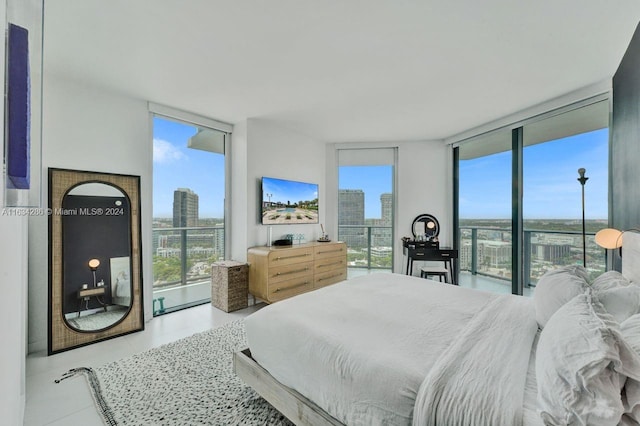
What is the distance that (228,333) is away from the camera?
2881 mm

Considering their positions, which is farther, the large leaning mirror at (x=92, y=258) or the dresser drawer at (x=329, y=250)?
the dresser drawer at (x=329, y=250)

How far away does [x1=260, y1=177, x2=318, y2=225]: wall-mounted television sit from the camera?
13.1ft

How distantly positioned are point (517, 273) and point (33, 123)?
15.6ft

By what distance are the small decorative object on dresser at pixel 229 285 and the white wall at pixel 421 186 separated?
1.95m

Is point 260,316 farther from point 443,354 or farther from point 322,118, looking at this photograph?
point 322,118

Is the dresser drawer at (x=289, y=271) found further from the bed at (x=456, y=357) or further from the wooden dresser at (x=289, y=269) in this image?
the bed at (x=456, y=357)

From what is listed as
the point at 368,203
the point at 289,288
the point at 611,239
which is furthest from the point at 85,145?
the point at 611,239

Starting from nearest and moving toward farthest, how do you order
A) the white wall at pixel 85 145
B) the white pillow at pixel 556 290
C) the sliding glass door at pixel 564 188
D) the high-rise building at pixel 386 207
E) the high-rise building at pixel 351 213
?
1. the white pillow at pixel 556 290
2. the white wall at pixel 85 145
3. the sliding glass door at pixel 564 188
4. the high-rise building at pixel 386 207
5. the high-rise building at pixel 351 213

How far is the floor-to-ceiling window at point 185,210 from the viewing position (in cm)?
348

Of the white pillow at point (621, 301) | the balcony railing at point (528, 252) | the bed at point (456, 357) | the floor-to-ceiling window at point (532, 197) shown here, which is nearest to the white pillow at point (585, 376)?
the bed at point (456, 357)

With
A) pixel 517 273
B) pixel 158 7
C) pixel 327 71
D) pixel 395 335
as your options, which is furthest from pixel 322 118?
pixel 517 273

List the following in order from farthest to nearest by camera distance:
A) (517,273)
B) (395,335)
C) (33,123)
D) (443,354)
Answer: (517,273), (395,335), (443,354), (33,123)

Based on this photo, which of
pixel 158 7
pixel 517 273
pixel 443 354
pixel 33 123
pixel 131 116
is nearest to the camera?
pixel 33 123

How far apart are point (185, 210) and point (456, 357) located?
11.7 ft
